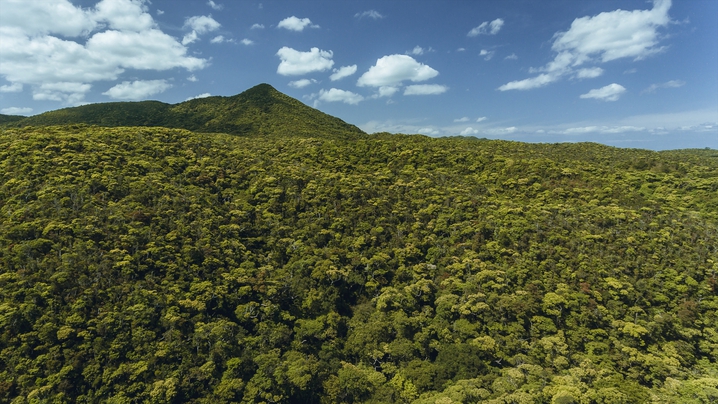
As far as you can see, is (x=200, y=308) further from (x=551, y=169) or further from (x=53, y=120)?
(x=53, y=120)

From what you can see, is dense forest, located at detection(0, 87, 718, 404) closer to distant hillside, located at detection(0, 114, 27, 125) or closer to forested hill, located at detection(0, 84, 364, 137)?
forested hill, located at detection(0, 84, 364, 137)

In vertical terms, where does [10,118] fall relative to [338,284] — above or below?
above

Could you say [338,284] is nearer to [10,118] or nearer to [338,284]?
[338,284]

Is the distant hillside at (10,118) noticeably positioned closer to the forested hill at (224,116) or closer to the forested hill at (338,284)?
the forested hill at (224,116)

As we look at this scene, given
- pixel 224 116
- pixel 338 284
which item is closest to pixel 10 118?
pixel 224 116

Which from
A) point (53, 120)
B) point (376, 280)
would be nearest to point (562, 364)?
point (376, 280)

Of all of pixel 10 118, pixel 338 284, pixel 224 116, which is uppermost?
pixel 224 116

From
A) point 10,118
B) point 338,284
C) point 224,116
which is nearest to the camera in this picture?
point 338,284

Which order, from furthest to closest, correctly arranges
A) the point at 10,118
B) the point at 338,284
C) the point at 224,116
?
the point at 224,116 → the point at 10,118 → the point at 338,284
